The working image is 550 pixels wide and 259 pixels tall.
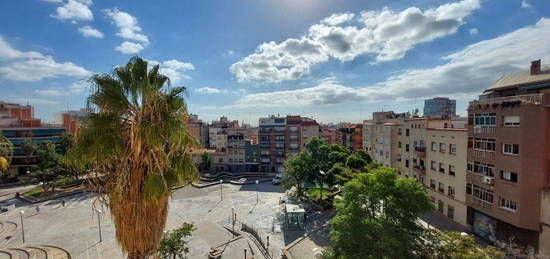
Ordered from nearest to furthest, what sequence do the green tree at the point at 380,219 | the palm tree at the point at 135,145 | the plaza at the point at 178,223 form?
1. the palm tree at the point at 135,145
2. the green tree at the point at 380,219
3. the plaza at the point at 178,223

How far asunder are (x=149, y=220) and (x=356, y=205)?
10535 mm

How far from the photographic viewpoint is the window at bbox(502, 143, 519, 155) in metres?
17.2

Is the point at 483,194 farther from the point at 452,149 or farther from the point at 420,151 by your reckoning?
the point at 420,151

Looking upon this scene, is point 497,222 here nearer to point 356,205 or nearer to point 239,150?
point 356,205

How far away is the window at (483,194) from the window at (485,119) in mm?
5641

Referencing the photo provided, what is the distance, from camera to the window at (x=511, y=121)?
1720cm

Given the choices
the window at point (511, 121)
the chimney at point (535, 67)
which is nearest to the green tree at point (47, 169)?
the window at point (511, 121)

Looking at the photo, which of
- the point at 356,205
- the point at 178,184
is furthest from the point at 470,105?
the point at 178,184

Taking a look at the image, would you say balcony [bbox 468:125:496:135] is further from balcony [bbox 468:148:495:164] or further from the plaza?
the plaza

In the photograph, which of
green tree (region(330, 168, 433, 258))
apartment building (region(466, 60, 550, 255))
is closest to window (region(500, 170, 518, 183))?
apartment building (region(466, 60, 550, 255))

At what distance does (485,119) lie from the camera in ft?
64.3

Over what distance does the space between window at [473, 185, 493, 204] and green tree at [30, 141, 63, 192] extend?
52.3m

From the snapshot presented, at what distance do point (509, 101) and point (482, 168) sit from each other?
602 cm

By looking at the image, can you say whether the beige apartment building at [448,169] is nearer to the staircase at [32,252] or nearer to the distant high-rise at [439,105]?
the staircase at [32,252]
